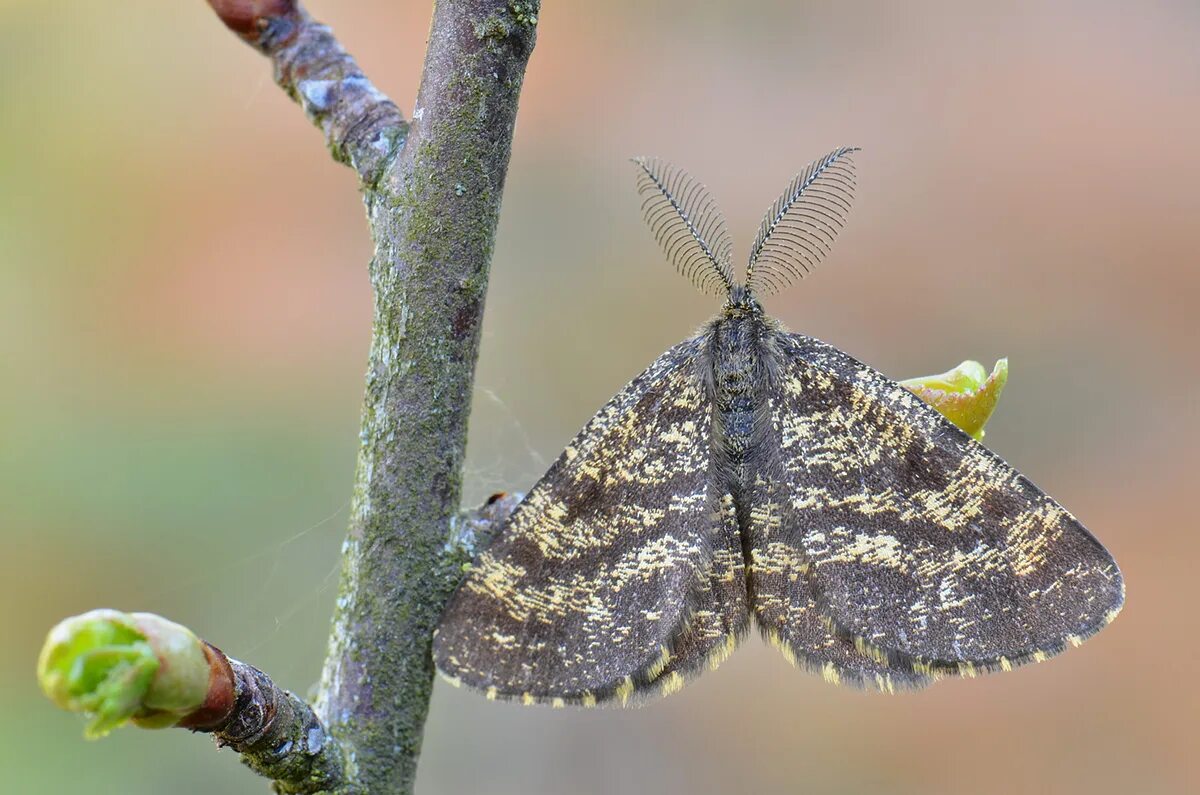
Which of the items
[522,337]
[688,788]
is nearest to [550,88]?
[522,337]

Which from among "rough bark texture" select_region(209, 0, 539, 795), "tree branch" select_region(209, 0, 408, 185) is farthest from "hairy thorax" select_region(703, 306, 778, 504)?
"tree branch" select_region(209, 0, 408, 185)

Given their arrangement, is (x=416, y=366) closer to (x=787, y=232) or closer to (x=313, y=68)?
(x=313, y=68)

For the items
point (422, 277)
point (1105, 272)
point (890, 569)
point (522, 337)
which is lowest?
point (890, 569)

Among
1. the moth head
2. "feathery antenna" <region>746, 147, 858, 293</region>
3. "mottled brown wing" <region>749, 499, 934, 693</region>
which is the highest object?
"feathery antenna" <region>746, 147, 858, 293</region>

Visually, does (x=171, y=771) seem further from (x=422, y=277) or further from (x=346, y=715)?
(x=422, y=277)

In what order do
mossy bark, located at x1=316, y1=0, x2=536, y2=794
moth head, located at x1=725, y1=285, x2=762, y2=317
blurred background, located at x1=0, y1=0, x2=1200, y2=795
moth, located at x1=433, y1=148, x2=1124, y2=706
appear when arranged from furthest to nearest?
blurred background, located at x1=0, y1=0, x2=1200, y2=795, moth head, located at x1=725, y1=285, x2=762, y2=317, moth, located at x1=433, y1=148, x2=1124, y2=706, mossy bark, located at x1=316, y1=0, x2=536, y2=794

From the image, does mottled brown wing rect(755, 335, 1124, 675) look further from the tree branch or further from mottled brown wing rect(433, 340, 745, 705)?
the tree branch
